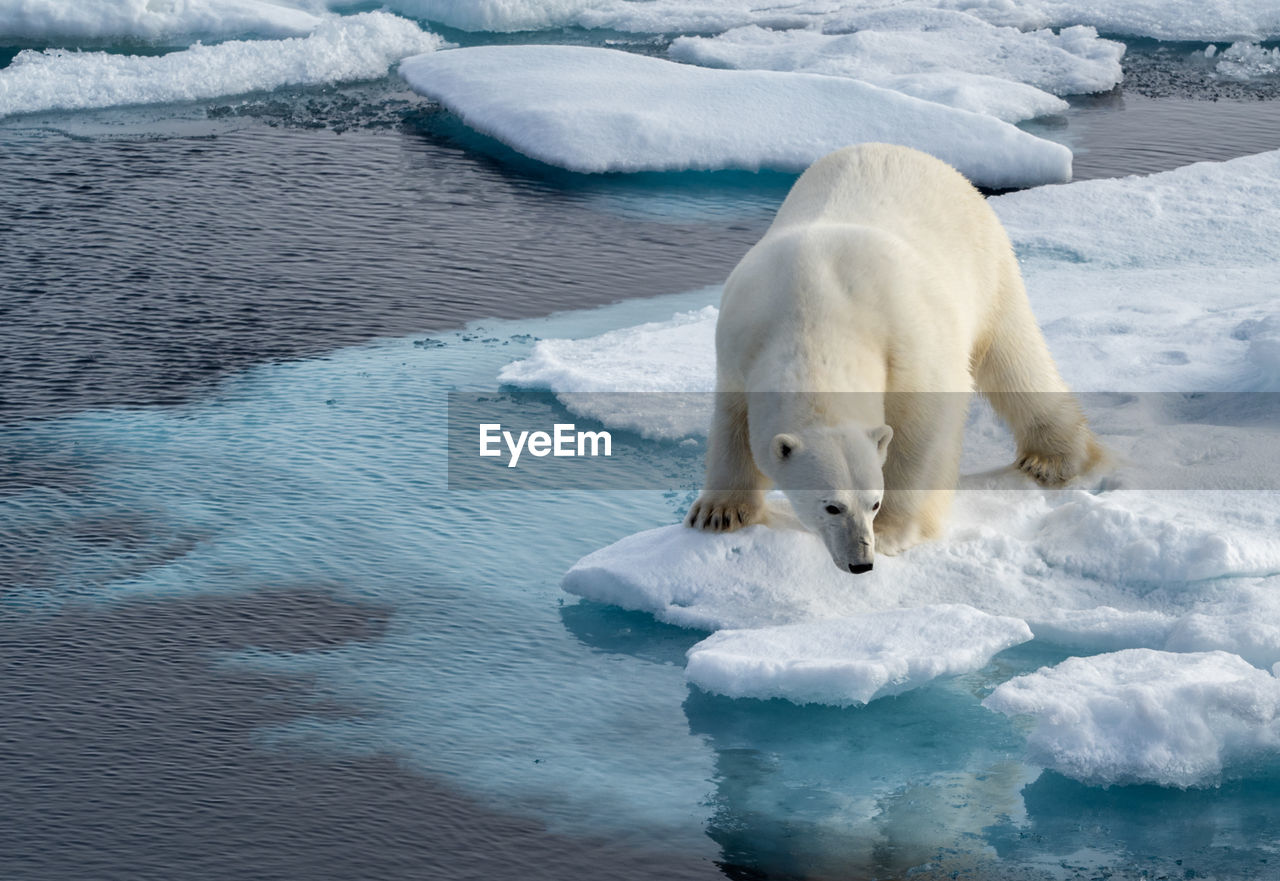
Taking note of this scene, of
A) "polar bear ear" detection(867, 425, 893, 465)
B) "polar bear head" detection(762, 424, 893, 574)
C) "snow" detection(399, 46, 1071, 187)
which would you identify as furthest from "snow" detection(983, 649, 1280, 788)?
"snow" detection(399, 46, 1071, 187)

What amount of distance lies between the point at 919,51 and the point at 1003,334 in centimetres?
696

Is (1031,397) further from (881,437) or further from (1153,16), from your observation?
(1153,16)

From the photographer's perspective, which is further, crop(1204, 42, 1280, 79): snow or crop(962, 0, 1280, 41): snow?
crop(962, 0, 1280, 41): snow

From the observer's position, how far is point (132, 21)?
39.0 ft

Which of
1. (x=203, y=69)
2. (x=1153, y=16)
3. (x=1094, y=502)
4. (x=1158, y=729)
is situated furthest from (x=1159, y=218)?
(x=203, y=69)

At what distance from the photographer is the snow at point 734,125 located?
891cm

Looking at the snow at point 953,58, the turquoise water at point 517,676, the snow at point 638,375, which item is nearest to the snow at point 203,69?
the snow at point 953,58

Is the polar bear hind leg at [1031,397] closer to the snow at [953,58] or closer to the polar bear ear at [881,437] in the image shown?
the polar bear ear at [881,437]

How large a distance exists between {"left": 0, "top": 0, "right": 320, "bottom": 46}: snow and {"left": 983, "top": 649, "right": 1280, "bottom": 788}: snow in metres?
9.88

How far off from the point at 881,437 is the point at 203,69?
8171 millimetres

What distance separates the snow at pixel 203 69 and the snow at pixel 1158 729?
853cm

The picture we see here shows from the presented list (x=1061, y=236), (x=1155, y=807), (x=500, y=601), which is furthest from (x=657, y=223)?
(x=1155, y=807)

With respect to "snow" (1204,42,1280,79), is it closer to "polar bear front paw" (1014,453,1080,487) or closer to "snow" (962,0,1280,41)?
"snow" (962,0,1280,41)

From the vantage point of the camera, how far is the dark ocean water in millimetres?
3455
